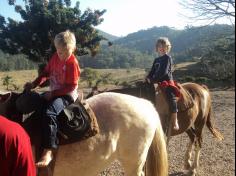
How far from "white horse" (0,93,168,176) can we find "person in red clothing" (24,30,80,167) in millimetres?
227

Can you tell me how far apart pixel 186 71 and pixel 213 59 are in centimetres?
222

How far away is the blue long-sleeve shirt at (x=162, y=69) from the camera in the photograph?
5.27 m

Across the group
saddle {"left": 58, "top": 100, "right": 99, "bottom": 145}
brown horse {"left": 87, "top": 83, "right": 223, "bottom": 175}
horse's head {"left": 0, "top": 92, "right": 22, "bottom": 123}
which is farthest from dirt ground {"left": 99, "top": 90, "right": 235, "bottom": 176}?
horse's head {"left": 0, "top": 92, "right": 22, "bottom": 123}

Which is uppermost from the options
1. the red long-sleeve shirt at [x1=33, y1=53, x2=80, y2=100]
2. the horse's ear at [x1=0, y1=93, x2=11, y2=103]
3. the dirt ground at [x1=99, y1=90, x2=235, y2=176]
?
the red long-sleeve shirt at [x1=33, y1=53, x2=80, y2=100]

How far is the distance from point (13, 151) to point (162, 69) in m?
3.80

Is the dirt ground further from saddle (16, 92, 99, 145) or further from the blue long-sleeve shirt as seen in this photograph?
saddle (16, 92, 99, 145)

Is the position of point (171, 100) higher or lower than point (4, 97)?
lower

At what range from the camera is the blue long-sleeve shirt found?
527 centimetres

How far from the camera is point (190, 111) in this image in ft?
19.5

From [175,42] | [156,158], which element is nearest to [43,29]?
[156,158]

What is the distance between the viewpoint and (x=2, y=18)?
29688 mm

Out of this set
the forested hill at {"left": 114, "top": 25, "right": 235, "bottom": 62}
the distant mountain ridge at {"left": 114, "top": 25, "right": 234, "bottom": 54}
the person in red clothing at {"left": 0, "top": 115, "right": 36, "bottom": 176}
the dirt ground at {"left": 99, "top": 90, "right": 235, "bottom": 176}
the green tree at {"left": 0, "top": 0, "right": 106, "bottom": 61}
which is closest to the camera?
the person in red clothing at {"left": 0, "top": 115, "right": 36, "bottom": 176}

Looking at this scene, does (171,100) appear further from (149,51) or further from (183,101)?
(149,51)

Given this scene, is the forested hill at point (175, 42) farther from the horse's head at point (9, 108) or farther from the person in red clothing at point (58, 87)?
the horse's head at point (9, 108)
